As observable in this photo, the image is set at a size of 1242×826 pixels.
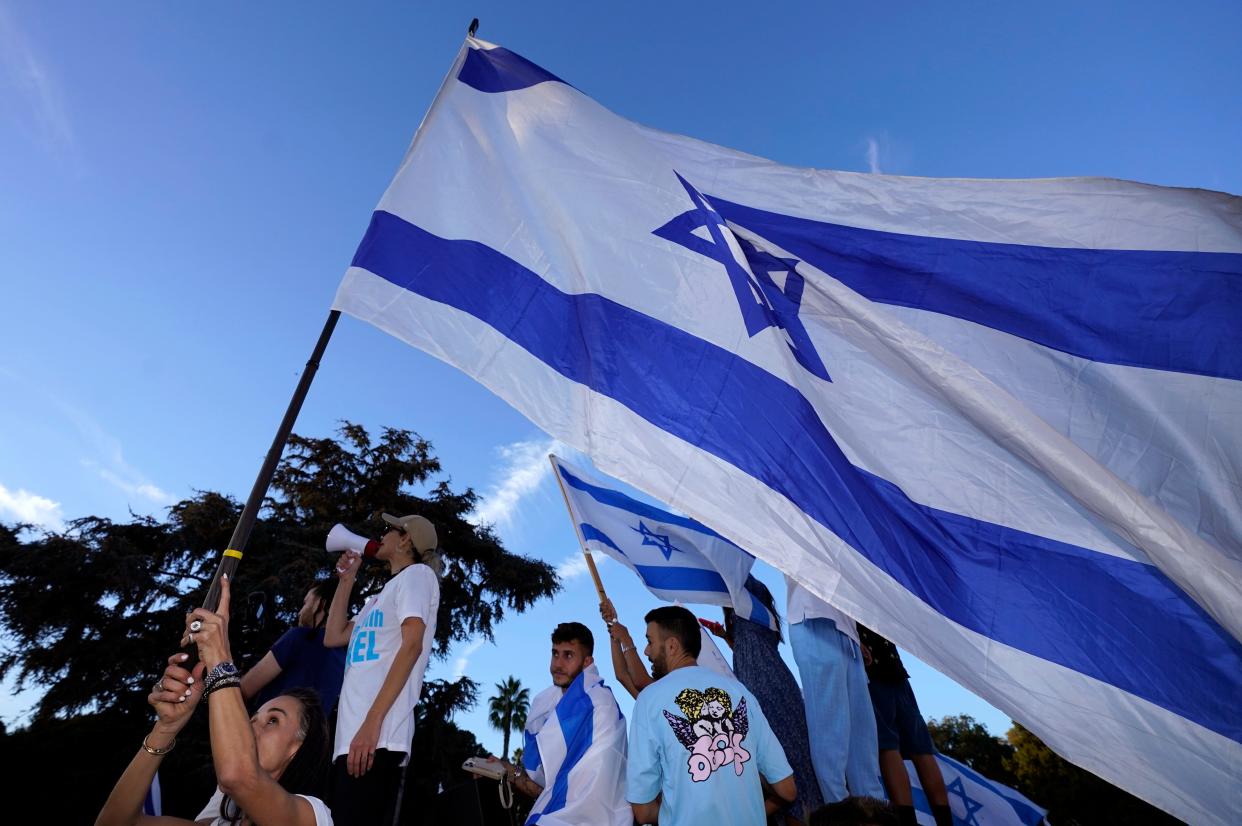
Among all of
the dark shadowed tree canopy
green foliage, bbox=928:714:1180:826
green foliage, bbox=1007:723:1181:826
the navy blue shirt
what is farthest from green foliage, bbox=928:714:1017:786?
the navy blue shirt

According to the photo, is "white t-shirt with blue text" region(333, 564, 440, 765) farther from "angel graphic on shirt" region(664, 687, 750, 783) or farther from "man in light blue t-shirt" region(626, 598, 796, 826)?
"angel graphic on shirt" region(664, 687, 750, 783)

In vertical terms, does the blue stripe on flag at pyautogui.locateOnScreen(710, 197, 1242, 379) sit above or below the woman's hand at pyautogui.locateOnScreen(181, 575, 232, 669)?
above

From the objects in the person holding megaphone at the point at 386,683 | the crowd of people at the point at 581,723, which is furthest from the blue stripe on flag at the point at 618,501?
the person holding megaphone at the point at 386,683

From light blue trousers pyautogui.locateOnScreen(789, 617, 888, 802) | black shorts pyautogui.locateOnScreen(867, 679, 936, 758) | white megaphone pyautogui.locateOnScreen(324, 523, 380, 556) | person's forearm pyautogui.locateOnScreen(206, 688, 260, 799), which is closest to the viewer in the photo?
person's forearm pyautogui.locateOnScreen(206, 688, 260, 799)

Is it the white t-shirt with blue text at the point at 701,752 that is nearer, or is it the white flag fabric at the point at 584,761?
the white t-shirt with blue text at the point at 701,752

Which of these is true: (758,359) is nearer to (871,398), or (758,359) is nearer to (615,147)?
(871,398)

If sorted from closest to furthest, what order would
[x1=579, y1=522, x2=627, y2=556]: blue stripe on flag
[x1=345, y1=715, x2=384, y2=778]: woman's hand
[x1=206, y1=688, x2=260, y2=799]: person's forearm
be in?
[x1=206, y1=688, x2=260, y2=799]: person's forearm
[x1=345, y1=715, x2=384, y2=778]: woman's hand
[x1=579, y1=522, x2=627, y2=556]: blue stripe on flag

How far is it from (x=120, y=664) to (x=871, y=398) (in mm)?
19415

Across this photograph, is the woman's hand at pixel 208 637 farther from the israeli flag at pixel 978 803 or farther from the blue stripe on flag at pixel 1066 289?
the israeli flag at pixel 978 803

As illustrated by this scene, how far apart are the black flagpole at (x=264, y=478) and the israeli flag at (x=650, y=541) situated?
3086 millimetres

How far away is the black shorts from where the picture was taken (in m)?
4.43

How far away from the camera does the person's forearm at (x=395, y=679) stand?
288cm

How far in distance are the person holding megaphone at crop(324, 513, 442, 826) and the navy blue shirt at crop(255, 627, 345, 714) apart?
708mm

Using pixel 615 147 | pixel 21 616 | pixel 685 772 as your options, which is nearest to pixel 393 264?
pixel 615 147
